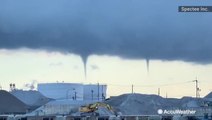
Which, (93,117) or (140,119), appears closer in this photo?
(93,117)

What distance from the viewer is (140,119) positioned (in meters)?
126

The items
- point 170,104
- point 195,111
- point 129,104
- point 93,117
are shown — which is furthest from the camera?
point 170,104

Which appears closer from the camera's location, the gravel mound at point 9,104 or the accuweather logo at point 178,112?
the accuweather logo at point 178,112

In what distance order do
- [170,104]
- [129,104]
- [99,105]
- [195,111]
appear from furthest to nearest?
[170,104] < [129,104] < [195,111] < [99,105]

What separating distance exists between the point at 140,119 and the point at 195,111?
1118 inches

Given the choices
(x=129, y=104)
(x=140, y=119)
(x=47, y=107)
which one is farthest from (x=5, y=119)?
(x=129, y=104)

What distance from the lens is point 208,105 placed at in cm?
14838

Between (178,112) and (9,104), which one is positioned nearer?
(178,112)

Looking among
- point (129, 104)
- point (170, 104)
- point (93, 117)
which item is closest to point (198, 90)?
point (170, 104)

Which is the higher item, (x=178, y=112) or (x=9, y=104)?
(x=9, y=104)

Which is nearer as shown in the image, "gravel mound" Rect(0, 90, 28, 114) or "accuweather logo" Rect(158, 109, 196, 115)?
"accuweather logo" Rect(158, 109, 196, 115)

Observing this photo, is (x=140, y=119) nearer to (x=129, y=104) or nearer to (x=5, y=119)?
(x=5, y=119)

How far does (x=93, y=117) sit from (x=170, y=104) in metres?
87.2

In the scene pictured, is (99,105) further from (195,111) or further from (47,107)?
(47,107)
